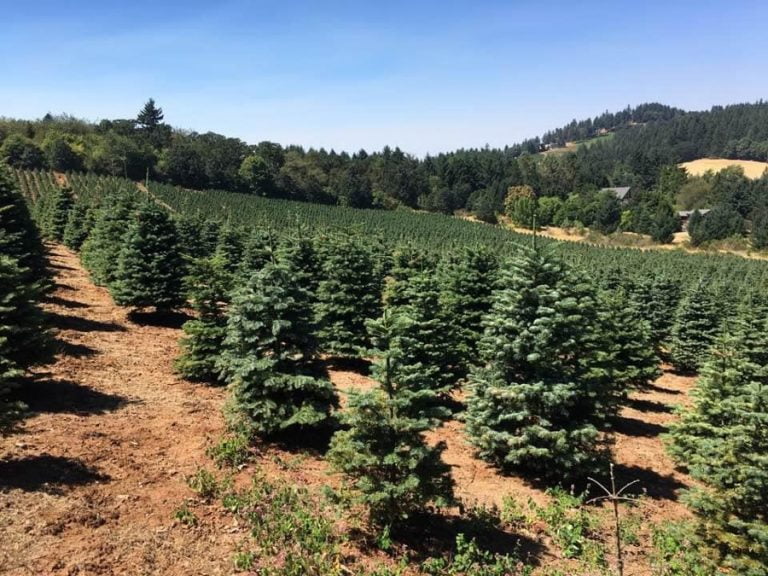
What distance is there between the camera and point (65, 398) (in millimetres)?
11875

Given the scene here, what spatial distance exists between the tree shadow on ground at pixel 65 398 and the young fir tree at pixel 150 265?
23.9 ft

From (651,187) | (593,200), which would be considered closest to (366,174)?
(593,200)

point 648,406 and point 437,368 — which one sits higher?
point 437,368

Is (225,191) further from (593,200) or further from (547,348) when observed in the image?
(547,348)

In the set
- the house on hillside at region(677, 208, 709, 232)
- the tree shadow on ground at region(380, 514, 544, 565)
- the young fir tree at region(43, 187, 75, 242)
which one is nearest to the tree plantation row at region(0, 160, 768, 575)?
the tree shadow on ground at region(380, 514, 544, 565)

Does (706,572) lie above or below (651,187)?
below

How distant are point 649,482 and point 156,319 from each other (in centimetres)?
1858

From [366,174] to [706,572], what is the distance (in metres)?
119

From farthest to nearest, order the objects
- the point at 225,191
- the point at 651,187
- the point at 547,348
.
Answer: the point at 651,187 < the point at 225,191 < the point at 547,348

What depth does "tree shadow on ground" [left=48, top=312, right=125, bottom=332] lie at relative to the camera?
1759cm

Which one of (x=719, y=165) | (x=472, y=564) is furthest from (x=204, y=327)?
(x=719, y=165)

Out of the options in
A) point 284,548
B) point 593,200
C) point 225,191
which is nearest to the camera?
point 284,548

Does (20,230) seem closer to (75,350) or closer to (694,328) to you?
(75,350)

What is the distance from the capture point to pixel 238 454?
33.3 ft
